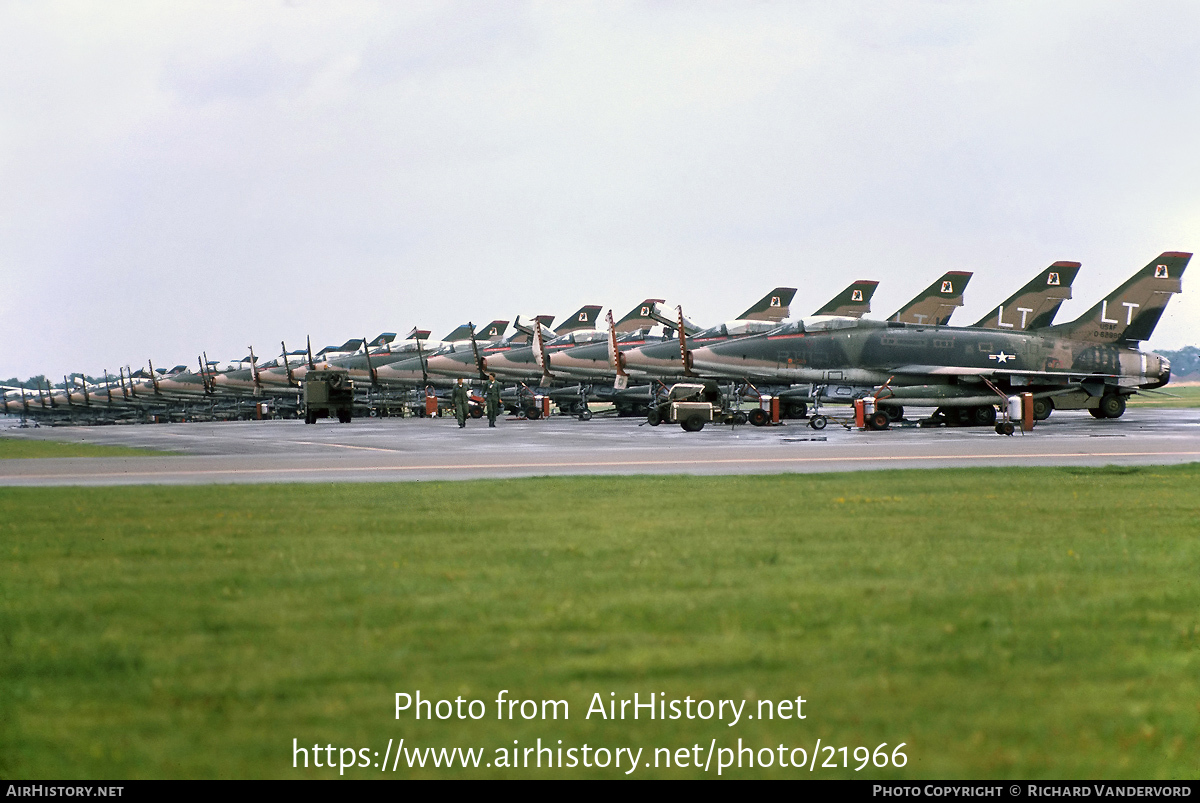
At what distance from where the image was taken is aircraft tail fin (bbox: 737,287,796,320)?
53625 millimetres

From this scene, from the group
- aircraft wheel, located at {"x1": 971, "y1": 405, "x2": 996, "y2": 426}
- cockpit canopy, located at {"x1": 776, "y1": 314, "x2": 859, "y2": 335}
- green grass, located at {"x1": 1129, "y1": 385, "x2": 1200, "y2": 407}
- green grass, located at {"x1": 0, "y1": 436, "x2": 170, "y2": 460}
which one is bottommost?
green grass, located at {"x1": 1129, "y1": 385, "x2": 1200, "y2": 407}

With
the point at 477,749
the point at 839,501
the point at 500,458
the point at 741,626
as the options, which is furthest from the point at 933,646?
the point at 500,458

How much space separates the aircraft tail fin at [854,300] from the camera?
2068 inches

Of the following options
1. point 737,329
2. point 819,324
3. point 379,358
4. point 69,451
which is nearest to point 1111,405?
point 819,324

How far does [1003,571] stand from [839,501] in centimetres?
470

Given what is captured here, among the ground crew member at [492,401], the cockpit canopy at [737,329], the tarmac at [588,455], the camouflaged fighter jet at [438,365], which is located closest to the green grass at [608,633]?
the tarmac at [588,455]

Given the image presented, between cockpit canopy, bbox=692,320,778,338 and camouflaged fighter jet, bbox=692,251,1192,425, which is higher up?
cockpit canopy, bbox=692,320,778,338

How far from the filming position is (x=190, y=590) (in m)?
7.38

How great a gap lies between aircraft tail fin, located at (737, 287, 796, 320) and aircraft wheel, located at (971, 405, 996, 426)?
55.9ft

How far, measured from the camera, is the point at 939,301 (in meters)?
50.1

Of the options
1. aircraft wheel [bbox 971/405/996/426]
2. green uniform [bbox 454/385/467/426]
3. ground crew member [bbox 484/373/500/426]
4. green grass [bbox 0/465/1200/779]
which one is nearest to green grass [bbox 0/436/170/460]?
green uniform [bbox 454/385/467/426]

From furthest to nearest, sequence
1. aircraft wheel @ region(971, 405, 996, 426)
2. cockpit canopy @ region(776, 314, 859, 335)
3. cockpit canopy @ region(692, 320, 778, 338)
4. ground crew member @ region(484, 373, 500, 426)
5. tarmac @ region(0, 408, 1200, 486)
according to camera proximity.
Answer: cockpit canopy @ region(692, 320, 778, 338) < ground crew member @ region(484, 373, 500, 426) < cockpit canopy @ region(776, 314, 859, 335) < aircraft wheel @ region(971, 405, 996, 426) < tarmac @ region(0, 408, 1200, 486)

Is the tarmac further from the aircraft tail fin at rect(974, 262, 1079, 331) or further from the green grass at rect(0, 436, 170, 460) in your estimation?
the aircraft tail fin at rect(974, 262, 1079, 331)
